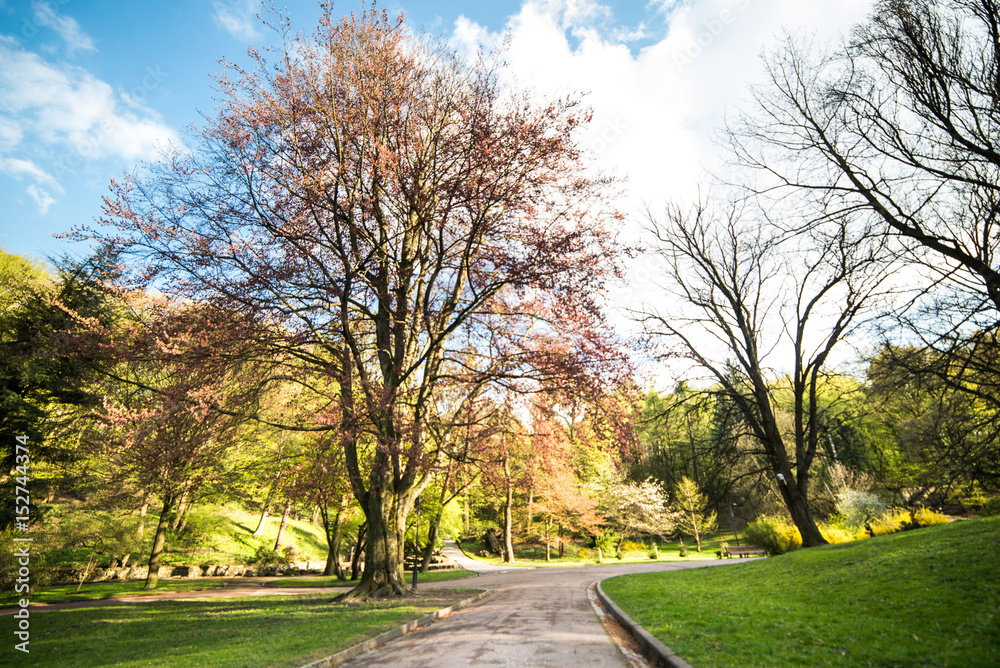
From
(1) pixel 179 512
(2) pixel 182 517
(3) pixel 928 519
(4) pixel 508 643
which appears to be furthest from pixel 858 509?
(2) pixel 182 517

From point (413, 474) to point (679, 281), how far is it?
1460 cm

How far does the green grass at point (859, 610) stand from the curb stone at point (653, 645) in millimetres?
133

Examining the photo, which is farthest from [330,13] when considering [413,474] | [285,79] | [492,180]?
A: [413,474]

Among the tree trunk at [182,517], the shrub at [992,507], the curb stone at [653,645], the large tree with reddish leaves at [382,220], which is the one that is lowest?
the curb stone at [653,645]

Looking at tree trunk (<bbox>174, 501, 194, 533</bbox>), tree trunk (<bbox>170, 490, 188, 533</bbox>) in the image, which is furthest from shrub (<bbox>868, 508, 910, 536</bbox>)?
tree trunk (<bbox>174, 501, 194, 533</bbox>)

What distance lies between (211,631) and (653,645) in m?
7.92

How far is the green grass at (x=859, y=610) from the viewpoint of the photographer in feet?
15.9

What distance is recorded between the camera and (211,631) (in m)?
8.41

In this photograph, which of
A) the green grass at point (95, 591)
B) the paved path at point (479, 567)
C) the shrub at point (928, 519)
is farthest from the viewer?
the paved path at point (479, 567)

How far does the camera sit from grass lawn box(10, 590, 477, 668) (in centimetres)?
627

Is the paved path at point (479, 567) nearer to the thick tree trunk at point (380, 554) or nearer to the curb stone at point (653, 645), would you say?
the thick tree trunk at point (380, 554)

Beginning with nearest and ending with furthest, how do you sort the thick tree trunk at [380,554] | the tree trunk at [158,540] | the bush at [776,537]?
1. the thick tree trunk at [380,554]
2. the tree trunk at [158,540]
3. the bush at [776,537]

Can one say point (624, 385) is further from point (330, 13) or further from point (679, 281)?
point (679, 281)

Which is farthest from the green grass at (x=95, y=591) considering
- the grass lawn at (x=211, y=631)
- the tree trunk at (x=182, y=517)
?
the grass lawn at (x=211, y=631)
